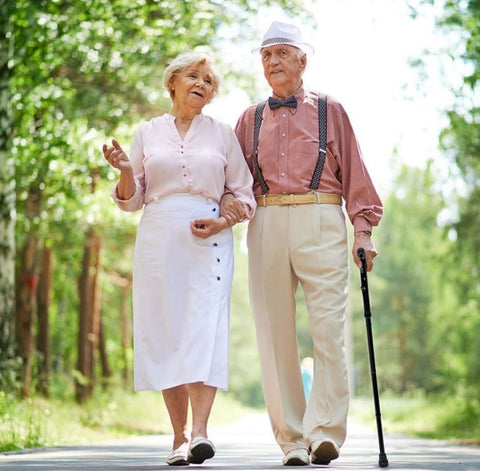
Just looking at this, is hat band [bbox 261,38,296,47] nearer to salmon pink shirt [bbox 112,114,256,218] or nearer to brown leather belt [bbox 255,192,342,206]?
salmon pink shirt [bbox 112,114,256,218]

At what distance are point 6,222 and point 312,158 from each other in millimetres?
8141

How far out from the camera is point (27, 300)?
22.9 metres

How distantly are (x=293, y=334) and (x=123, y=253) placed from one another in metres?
22.2

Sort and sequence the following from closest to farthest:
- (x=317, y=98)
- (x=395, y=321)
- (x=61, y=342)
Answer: (x=317, y=98)
(x=61, y=342)
(x=395, y=321)

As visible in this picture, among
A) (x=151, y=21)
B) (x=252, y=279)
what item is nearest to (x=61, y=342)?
(x=151, y=21)

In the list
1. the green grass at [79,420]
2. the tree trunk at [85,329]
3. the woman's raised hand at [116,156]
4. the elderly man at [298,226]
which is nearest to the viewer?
the woman's raised hand at [116,156]

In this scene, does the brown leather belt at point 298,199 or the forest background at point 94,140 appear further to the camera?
the forest background at point 94,140

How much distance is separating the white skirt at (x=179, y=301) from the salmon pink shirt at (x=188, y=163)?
0.10 m

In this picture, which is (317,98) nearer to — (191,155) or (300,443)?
(191,155)

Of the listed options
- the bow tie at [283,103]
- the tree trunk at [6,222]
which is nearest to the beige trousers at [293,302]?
the bow tie at [283,103]

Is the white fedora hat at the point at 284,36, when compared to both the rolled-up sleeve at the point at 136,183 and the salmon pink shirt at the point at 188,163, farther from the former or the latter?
the rolled-up sleeve at the point at 136,183

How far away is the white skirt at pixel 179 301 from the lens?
7.07 m

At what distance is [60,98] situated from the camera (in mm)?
16250

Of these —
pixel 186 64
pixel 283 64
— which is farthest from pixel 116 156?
pixel 283 64
